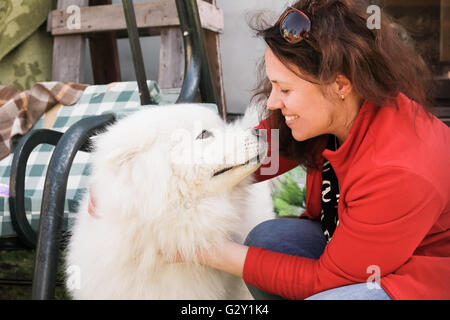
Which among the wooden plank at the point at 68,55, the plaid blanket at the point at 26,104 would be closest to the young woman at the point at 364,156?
the plaid blanket at the point at 26,104

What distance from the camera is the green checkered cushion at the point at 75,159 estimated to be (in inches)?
62.4

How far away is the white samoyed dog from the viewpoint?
105cm

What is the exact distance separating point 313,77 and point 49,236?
2.54ft

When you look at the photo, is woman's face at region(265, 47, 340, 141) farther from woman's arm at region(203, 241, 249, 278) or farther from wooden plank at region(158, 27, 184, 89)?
wooden plank at region(158, 27, 184, 89)

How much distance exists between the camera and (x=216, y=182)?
1100 mm

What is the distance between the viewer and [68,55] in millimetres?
2660

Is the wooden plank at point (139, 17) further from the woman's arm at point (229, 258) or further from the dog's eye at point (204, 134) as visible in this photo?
the woman's arm at point (229, 258)

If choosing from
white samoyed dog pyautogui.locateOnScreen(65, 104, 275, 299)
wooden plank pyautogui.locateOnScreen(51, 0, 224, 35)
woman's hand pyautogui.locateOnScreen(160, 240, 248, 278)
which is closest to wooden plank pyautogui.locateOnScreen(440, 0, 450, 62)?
wooden plank pyautogui.locateOnScreen(51, 0, 224, 35)

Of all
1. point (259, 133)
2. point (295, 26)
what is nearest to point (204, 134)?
point (259, 133)

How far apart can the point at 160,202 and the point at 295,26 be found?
1.90 ft

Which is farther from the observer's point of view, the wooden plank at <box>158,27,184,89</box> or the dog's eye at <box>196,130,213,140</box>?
the wooden plank at <box>158,27,184,89</box>

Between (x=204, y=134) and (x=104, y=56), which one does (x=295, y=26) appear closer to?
(x=204, y=134)

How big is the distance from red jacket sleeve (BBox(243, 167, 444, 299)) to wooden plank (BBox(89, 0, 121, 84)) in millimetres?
2375
